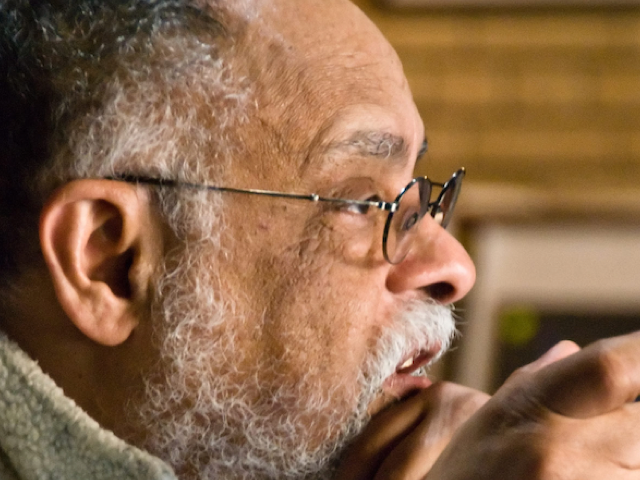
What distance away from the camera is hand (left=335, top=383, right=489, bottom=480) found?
38.2 inches

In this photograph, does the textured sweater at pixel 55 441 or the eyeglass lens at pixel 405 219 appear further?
the eyeglass lens at pixel 405 219

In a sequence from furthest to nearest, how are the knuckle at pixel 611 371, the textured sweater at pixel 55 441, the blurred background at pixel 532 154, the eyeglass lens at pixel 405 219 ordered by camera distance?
the blurred background at pixel 532 154 → the eyeglass lens at pixel 405 219 → the textured sweater at pixel 55 441 → the knuckle at pixel 611 371

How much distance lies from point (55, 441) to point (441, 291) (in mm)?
595

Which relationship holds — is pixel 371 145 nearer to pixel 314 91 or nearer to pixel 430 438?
pixel 314 91

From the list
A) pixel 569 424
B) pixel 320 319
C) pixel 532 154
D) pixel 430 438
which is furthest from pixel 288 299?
pixel 532 154

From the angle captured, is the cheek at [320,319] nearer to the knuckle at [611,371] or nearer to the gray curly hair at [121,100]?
the gray curly hair at [121,100]

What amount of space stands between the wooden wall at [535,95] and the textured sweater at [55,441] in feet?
5.77

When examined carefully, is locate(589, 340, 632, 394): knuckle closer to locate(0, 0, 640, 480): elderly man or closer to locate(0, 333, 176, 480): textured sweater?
locate(0, 0, 640, 480): elderly man

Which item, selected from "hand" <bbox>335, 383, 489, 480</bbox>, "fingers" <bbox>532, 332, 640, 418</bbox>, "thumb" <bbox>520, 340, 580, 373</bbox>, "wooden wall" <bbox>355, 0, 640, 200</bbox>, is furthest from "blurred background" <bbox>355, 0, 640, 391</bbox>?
"fingers" <bbox>532, 332, 640, 418</bbox>

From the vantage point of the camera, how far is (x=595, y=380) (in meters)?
0.70

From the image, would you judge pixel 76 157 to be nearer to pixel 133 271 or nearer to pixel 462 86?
pixel 133 271

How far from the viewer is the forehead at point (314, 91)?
3.37 ft

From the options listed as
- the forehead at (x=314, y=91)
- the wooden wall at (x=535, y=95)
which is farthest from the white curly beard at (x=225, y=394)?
the wooden wall at (x=535, y=95)

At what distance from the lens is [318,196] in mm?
1026
